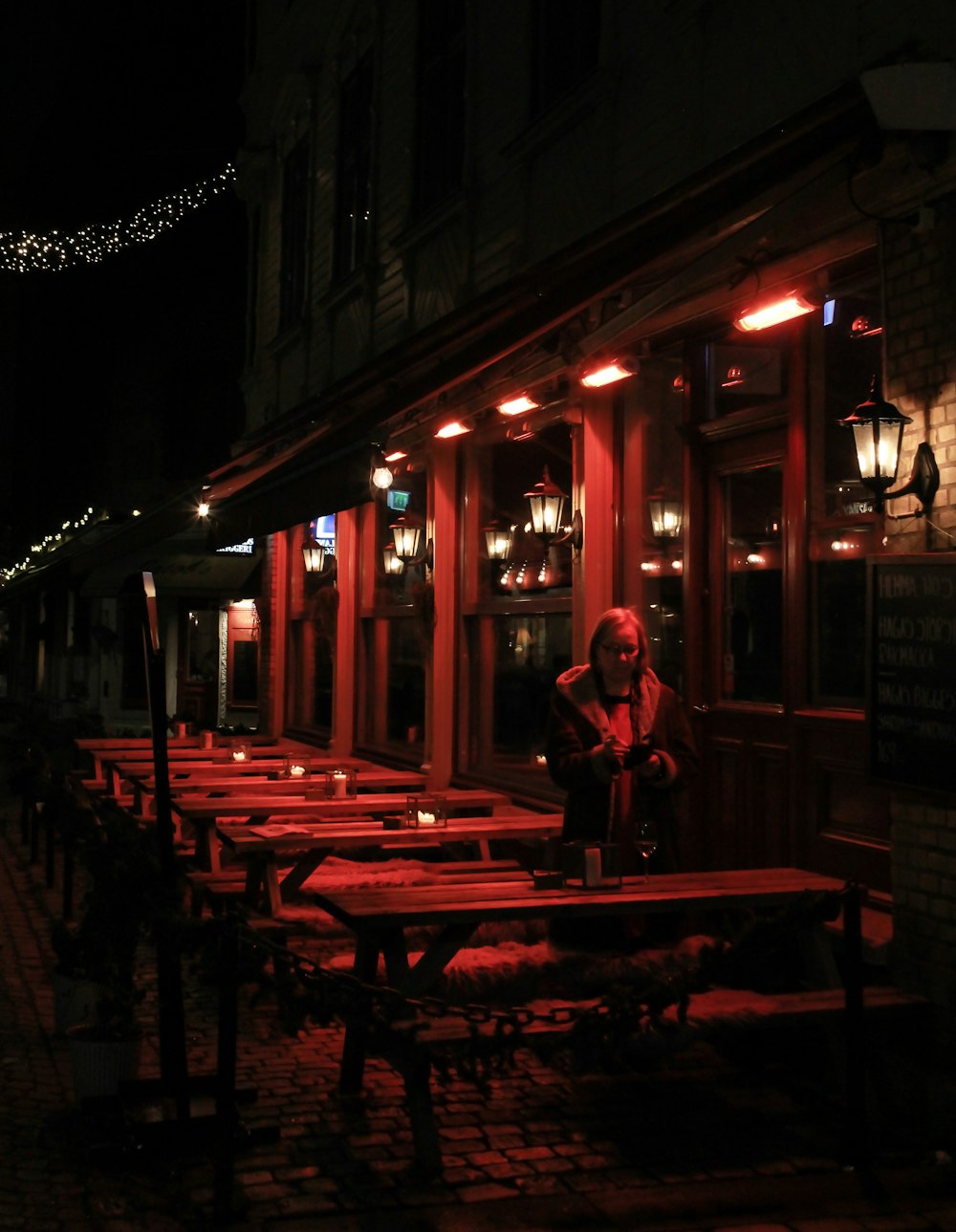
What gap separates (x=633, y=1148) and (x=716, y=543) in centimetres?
350

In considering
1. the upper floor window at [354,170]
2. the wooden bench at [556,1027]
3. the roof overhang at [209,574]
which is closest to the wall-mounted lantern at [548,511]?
the wooden bench at [556,1027]

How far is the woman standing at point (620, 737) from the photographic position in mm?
6719

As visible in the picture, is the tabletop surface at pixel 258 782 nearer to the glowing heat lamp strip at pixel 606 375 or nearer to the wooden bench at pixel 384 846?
the wooden bench at pixel 384 846

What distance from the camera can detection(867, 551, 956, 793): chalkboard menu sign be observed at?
546 cm

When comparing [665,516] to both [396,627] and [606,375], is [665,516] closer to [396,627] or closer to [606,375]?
[606,375]

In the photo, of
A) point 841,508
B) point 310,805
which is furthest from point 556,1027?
point 310,805

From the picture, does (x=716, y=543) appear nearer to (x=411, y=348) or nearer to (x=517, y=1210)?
(x=411, y=348)

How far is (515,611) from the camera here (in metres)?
10.2

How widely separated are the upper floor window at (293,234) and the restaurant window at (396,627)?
401 cm

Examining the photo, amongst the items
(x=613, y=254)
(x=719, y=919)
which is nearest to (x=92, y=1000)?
(x=719, y=919)

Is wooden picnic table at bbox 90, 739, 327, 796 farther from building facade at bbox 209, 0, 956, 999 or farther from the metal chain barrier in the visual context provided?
the metal chain barrier

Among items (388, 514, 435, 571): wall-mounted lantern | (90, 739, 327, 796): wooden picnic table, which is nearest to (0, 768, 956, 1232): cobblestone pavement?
(90, 739, 327, 796): wooden picnic table

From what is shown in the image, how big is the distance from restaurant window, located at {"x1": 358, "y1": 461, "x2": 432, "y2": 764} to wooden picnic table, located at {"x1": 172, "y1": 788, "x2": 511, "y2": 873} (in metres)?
1.97

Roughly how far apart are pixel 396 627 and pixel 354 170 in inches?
185
